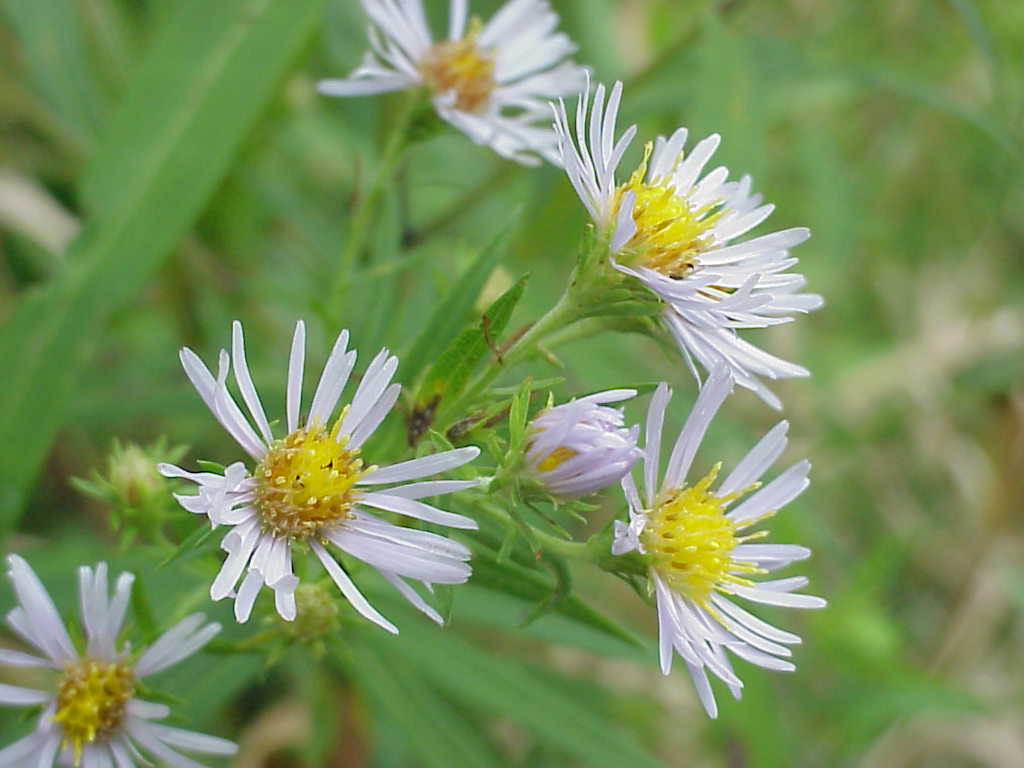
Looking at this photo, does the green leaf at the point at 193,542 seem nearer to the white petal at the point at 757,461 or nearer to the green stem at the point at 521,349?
the green stem at the point at 521,349

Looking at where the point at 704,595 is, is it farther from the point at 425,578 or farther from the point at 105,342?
the point at 105,342

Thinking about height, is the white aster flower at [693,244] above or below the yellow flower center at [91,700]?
above

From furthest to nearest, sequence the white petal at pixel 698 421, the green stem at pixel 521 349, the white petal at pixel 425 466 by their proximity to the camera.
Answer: the green stem at pixel 521 349 < the white petal at pixel 698 421 < the white petal at pixel 425 466

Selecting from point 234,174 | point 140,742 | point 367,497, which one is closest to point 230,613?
point 140,742

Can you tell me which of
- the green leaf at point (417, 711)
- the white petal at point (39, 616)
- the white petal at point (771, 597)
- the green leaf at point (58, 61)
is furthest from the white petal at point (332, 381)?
the green leaf at point (58, 61)

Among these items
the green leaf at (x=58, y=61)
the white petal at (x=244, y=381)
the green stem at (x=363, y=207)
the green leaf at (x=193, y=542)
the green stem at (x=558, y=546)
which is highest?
the green leaf at (x=58, y=61)

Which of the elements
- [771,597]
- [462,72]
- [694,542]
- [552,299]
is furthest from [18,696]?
[552,299]
